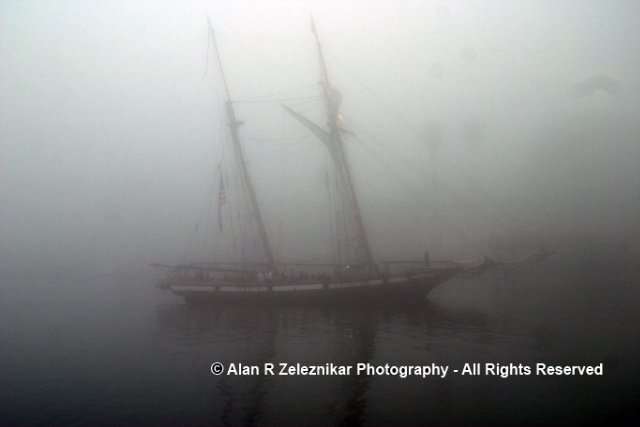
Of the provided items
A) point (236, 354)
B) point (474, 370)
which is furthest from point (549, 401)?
point (236, 354)

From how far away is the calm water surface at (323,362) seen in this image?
16.8 m

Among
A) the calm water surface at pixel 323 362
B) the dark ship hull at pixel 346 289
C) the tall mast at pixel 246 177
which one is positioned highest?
the tall mast at pixel 246 177

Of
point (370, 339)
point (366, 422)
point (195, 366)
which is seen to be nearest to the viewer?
point (366, 422)

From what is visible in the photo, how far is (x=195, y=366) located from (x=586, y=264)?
122 m

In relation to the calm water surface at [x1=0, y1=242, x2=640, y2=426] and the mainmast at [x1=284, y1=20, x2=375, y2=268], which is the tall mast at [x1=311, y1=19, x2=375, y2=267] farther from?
the calm water surface at [x1=0, y1=242, x2=640, y2=426]

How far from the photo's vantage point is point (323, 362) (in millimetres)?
24312

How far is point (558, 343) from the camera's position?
26.8 meters

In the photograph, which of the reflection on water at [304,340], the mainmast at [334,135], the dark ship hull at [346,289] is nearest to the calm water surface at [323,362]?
the reflection on water at [304,340]

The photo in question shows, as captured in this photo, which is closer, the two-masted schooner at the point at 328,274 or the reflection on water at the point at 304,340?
the reflection on water at the point at 304,340

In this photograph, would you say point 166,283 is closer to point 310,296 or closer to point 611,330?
point 310,296

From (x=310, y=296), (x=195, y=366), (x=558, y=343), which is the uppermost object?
(x=310, y=296)

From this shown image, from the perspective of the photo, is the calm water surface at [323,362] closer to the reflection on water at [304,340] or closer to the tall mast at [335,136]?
the reflection on water at [304,340]

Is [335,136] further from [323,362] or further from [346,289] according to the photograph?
[323,362]

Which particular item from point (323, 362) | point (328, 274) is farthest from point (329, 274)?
point (323, 362)
